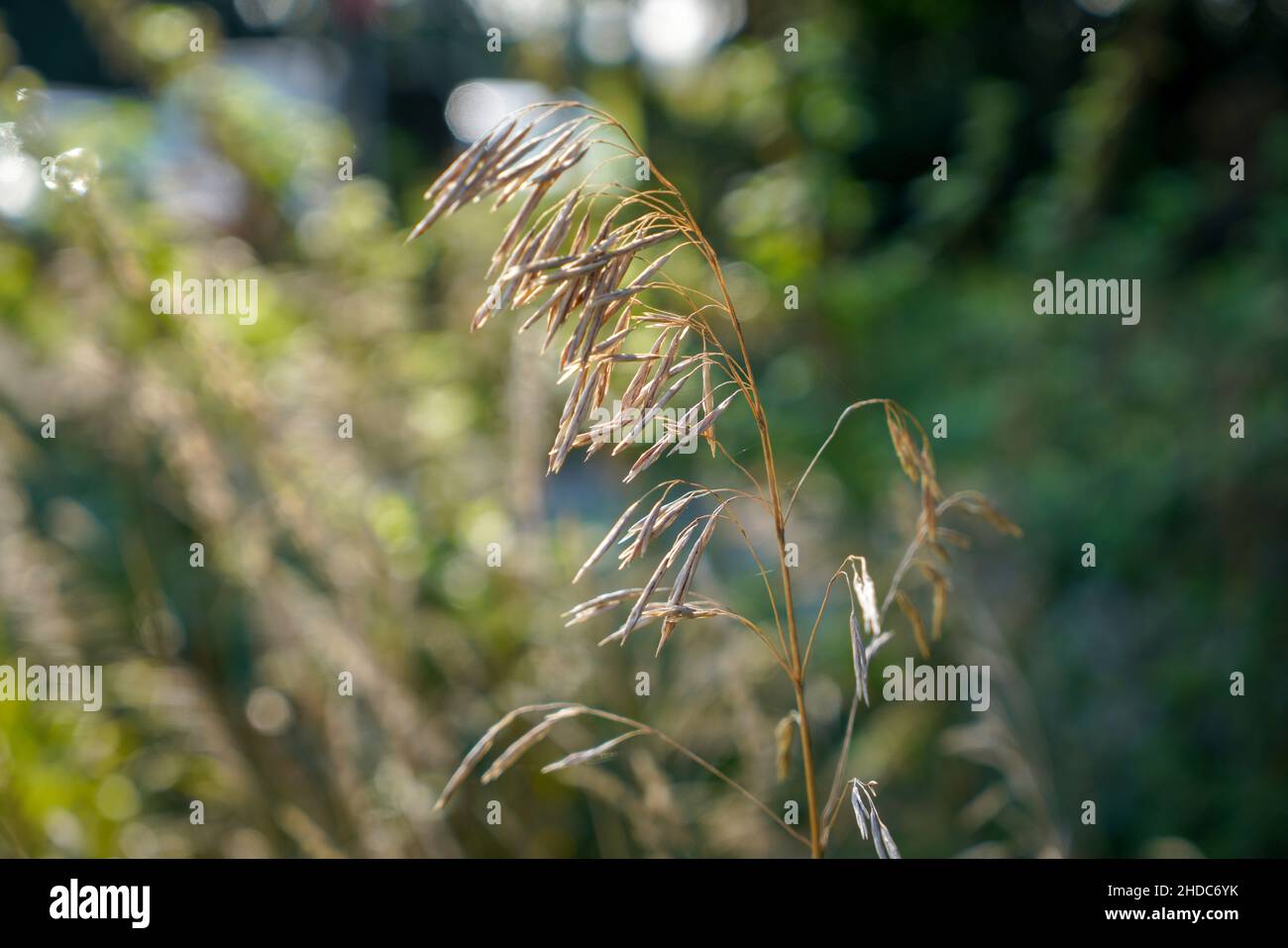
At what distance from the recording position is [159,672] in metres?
2.14

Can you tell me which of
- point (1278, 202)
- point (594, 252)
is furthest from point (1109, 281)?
point (594, 252)

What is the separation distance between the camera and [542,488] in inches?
104

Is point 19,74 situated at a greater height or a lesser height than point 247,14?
lesser

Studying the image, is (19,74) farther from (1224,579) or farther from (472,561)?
(1224,579)

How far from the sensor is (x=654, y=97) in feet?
14.7

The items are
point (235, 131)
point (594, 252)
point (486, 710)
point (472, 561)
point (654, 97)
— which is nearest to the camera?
point (594, 252)

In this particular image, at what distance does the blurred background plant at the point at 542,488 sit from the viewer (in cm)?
204

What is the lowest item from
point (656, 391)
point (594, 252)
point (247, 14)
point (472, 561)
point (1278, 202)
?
point (472, 561)

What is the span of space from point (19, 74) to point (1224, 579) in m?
3.60

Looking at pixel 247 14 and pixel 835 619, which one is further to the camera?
pixel 247 14

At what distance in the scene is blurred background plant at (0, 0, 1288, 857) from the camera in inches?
80.5

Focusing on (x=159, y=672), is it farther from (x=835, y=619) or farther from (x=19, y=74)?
(x=835, y=619)

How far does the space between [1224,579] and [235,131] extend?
3.35m

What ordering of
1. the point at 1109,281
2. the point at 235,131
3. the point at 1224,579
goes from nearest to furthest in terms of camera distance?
the point at 235,131, the point at 1224,579, the point at 1109,281
